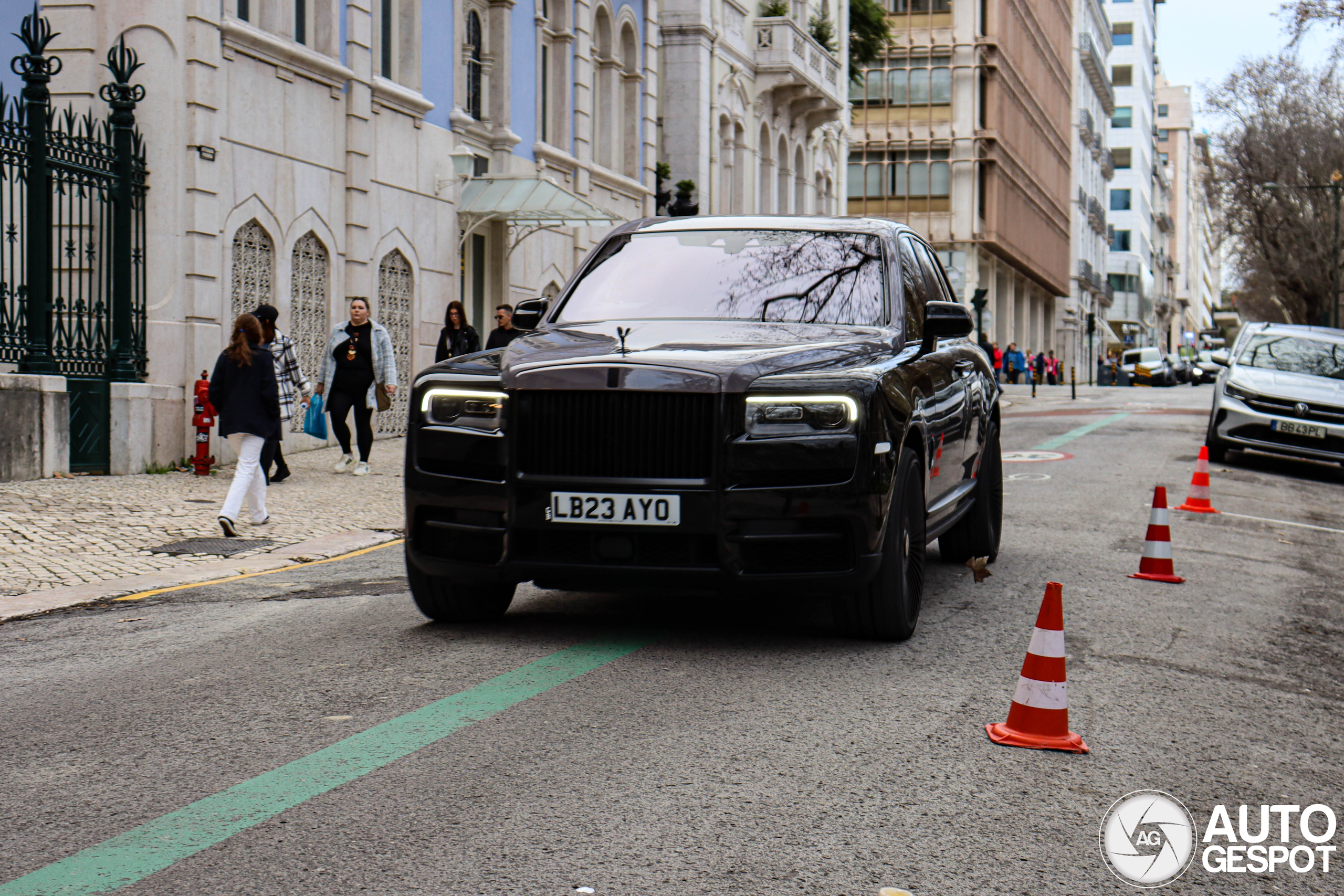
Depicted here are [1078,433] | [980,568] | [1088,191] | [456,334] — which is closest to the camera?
[980,568]

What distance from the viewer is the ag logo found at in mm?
3730

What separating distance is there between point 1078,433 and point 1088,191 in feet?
256

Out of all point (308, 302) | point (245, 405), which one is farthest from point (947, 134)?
point (245, 405)

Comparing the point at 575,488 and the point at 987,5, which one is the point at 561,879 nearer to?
the point at 575,488

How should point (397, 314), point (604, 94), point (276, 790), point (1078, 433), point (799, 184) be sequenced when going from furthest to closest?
point (799, 184) → point (604, 94) → point (1078, 433) → point (397, 314) → point (276, 790)

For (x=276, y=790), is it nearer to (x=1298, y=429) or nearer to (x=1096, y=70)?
(x=1298, y=429)

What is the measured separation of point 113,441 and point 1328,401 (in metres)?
12.9

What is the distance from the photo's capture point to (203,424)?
15.4 m

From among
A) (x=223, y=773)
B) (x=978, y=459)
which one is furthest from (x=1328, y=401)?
(x=223, y=773)

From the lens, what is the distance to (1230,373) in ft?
60.2

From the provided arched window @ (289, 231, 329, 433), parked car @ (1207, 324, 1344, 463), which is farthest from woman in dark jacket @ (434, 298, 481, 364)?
parked car @ (1207, 324, 1344, 463)

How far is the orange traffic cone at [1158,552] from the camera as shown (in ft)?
28.5

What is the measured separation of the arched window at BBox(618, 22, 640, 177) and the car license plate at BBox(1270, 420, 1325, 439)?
1613 cm

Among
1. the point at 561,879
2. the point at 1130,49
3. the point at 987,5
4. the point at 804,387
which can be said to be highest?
the point at 1130,49
